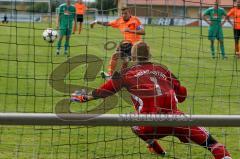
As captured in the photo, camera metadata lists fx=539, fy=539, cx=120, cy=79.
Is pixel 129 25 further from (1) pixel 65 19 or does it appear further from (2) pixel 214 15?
(2) pixel 214 15

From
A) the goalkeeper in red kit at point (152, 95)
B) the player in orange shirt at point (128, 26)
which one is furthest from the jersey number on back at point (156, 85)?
the player in orange shirt at point (128, 26)

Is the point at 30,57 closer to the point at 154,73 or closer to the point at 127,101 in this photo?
the point at 127,101

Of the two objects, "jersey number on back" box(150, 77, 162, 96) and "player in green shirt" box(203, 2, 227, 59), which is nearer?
"jersey number on back" box(150, 77, 162, 96)

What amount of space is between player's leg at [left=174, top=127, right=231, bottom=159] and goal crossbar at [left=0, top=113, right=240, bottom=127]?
3.62 ft

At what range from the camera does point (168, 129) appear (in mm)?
5395

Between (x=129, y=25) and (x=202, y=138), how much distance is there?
6864 mm

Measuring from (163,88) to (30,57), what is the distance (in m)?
11.6

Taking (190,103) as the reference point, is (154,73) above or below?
above

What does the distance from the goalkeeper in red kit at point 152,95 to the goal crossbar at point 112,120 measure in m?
1.02

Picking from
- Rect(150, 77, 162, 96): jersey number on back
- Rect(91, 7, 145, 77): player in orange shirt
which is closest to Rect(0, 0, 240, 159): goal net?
Rect(150, 77, 162, 96): jersey number on back

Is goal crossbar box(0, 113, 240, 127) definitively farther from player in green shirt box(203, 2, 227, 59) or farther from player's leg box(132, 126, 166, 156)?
player in green shirt box(203, 2, 227, 59)

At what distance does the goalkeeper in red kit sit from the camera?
5523 mm

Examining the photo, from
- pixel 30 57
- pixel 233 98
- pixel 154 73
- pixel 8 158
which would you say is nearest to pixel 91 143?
pixel 8 158

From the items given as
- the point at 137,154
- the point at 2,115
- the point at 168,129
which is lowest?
the point at 137,154
